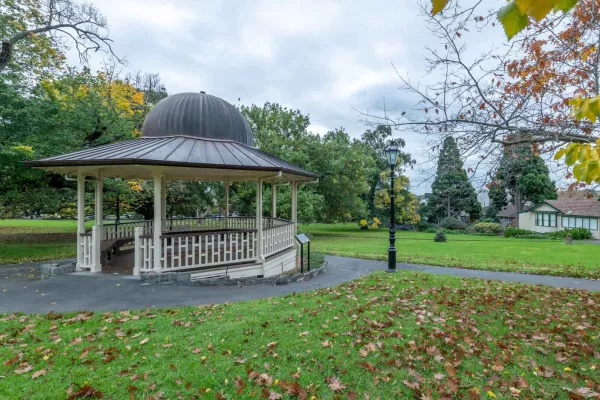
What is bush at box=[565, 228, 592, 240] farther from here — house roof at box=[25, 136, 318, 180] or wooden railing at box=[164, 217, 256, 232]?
house roof at box=[25, 136, 318, 180]

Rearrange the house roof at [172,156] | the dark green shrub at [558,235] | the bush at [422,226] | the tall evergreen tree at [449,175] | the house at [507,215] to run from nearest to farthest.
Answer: the tall evergreen tree at [449,175], the house roof at [172,156], the dark green shrub at [558,235], the bush at [422,226], the house at [507,215]

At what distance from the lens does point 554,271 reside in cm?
991

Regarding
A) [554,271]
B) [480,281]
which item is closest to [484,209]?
[554,271]

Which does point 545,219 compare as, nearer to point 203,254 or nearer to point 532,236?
point 532,236

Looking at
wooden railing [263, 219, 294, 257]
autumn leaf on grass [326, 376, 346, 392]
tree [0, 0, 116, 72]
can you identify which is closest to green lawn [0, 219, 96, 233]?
tree [0, 0, 116, 72]

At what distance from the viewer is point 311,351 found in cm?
364

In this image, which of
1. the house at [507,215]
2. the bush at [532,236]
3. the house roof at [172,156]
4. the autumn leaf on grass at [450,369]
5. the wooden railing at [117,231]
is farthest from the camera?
the house at [507,215]

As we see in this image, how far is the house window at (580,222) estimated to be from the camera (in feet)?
101

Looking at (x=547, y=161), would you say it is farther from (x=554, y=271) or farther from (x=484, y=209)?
(x=484, y=209)

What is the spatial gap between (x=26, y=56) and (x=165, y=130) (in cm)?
911

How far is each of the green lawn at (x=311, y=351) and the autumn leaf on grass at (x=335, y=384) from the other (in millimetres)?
11

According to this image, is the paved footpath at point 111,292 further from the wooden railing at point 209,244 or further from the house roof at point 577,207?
the house roof at point 577,207

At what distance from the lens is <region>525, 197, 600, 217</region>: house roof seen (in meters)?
31.0

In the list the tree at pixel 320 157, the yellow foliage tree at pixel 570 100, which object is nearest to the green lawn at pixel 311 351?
the yellow foliage tree at pixel 570 100
